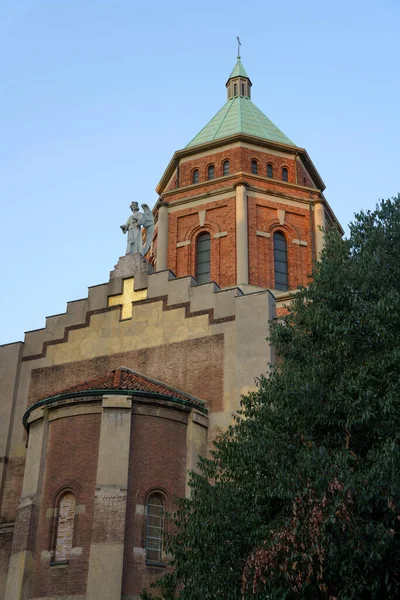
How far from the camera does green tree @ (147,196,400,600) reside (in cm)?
1266

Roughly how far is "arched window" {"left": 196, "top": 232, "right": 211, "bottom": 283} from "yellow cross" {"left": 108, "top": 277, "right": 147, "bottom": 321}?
707 centimetres

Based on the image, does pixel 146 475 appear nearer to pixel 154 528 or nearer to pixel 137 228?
pixel 154 528

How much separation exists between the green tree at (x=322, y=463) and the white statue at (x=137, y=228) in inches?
420

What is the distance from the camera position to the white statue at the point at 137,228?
27078 mm

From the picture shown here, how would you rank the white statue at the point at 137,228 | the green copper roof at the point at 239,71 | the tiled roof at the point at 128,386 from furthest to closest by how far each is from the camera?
the green copper roof at the point at 239,71 → the white statue at the point at 137,228 → the tiled roof at the point at 128,386

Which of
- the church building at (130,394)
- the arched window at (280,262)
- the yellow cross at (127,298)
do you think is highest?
the arched window at (280,262)

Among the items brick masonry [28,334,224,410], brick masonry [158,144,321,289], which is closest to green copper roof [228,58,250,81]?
brick masonry [158,144,321,289]

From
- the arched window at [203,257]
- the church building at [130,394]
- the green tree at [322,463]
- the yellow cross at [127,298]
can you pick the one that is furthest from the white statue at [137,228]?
the green tree at [322,463]

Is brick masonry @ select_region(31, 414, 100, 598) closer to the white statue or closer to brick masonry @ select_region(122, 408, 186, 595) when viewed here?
brick masonry @ select_region(122, 408, 186, 595)

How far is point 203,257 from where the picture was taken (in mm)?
33438

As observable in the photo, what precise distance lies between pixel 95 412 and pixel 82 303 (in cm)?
607

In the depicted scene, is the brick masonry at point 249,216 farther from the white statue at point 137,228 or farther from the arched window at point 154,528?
the arched window at point 154,528

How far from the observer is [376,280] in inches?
626

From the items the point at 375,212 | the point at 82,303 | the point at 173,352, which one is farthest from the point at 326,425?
the point at 82,303
